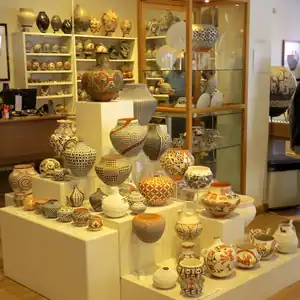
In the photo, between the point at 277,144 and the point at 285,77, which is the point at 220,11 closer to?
the point at 285,77

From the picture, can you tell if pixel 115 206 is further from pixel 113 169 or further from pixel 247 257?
pixel 247 257

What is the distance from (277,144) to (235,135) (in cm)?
61

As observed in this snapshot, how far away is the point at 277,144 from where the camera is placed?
4906mm

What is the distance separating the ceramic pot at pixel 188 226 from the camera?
2676mm

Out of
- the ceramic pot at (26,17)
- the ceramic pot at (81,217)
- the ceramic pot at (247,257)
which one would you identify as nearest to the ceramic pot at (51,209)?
the ceramic pot at (81,217)

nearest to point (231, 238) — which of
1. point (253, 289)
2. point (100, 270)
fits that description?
point (253, 289)

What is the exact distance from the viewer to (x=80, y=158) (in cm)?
292

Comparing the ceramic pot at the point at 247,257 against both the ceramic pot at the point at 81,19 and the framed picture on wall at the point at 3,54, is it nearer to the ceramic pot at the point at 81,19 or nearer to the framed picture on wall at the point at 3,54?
the framed picture on wall at the point at 3,54

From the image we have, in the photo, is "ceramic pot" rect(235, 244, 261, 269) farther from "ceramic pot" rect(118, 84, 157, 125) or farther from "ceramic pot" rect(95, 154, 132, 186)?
"ceramic pot" rect(118, 84, 157, 125)

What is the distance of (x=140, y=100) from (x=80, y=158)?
703 millimetres

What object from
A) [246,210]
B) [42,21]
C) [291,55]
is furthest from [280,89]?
[291,55]

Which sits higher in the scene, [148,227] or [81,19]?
[81,19]

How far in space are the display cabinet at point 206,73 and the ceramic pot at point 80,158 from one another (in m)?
1.28

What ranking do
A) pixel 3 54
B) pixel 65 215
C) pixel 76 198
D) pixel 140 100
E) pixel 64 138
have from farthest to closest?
pixel 3 54 < pixel 140 100 < pixel 64 138 < pixel 76 198 < pixel 65 215
